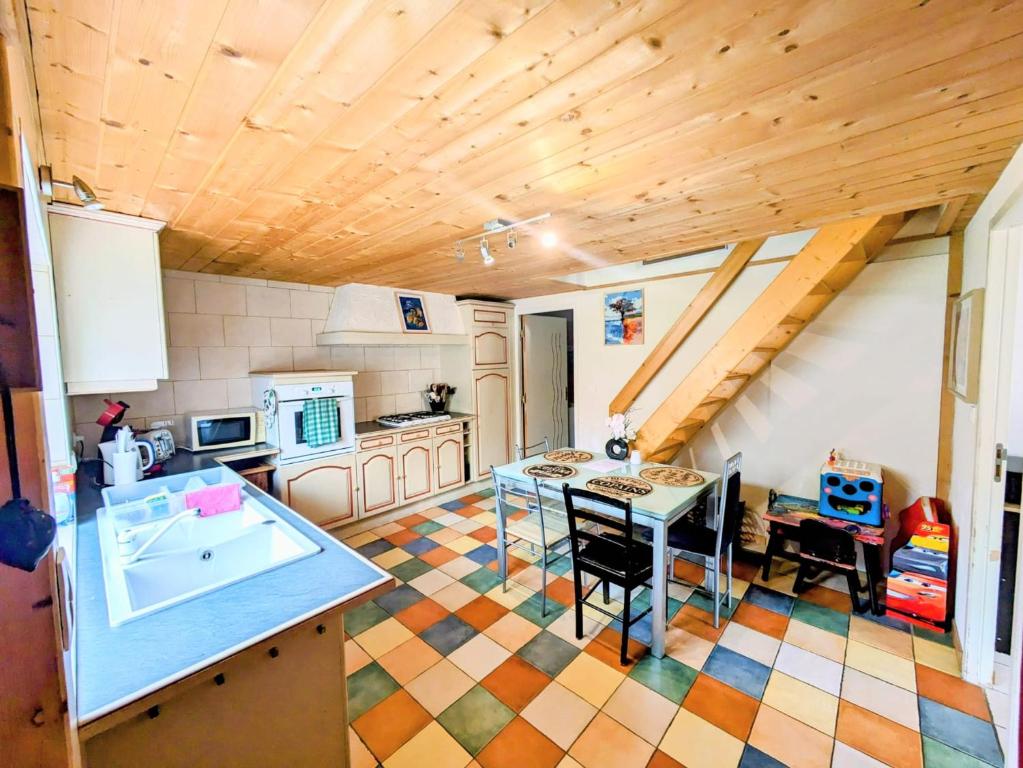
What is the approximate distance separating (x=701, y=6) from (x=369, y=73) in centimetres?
72

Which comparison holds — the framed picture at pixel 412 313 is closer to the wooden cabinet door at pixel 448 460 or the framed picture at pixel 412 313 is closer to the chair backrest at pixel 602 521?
the wooden cabinet door at pixel 448 460

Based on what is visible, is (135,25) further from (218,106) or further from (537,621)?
(537,621)

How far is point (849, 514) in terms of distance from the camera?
2596 mm

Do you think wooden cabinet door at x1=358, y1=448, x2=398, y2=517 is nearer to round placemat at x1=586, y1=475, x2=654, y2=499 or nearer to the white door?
the white door

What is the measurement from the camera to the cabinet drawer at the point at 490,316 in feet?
14.3

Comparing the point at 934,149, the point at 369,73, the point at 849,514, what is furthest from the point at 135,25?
the point at 849,514

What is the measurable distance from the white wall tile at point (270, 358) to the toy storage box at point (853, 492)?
4022 millimetres

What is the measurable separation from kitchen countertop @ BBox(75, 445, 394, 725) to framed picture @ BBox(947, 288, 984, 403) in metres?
2.54

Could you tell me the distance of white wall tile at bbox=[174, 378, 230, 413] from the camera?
3062 mm

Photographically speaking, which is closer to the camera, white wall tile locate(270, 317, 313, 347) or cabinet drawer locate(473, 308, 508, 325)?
white wall tile locate(270, 317, 313, 347)

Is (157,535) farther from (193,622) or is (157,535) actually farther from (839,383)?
(839,383)

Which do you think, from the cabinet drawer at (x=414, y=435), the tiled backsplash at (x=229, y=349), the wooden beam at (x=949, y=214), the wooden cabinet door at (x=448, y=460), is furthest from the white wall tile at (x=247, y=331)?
the wooden beam at (x=949, y=214)

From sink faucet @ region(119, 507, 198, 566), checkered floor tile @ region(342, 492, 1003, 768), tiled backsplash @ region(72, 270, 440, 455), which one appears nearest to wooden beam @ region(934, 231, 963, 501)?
checkered floor tile @ region(342, 492, 1003, 768)

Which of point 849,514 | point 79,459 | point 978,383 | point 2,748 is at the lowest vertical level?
Answer: point 849,514
